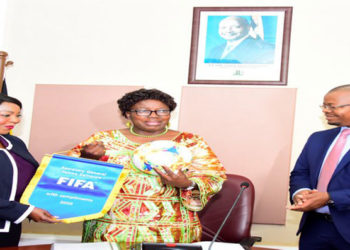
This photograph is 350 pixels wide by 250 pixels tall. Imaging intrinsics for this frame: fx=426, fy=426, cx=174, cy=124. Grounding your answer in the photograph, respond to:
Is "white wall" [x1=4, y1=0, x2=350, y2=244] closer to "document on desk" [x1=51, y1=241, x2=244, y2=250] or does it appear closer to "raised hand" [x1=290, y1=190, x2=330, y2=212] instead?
"raised hand" [x1=290, y1=190, x2=330, y2=212]

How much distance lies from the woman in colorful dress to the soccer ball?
0.03m

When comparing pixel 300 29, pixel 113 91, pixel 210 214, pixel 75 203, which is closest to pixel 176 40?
pixel 113 91

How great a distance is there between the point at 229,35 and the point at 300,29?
59cm

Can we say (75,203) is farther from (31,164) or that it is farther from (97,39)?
(97,39)

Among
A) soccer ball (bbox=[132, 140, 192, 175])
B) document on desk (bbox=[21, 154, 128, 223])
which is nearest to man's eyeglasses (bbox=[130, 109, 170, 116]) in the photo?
soccer ball (bbox=[132, 140, 192, 175])

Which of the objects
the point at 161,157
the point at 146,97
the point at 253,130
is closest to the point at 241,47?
the point at 253,130

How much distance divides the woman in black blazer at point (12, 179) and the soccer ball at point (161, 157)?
525 mm

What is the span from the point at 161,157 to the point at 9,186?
2.63 ft

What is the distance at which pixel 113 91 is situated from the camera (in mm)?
3775

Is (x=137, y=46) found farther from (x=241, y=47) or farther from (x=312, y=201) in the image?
(x=312, y=201)

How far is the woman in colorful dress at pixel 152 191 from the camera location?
2.28 metres

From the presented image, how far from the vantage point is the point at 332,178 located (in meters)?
2.40

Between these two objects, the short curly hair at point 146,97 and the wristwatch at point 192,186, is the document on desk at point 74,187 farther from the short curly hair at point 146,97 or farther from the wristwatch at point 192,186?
the short curly hair at point 146,97

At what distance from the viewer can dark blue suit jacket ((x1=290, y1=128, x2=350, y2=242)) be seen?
2266mm
